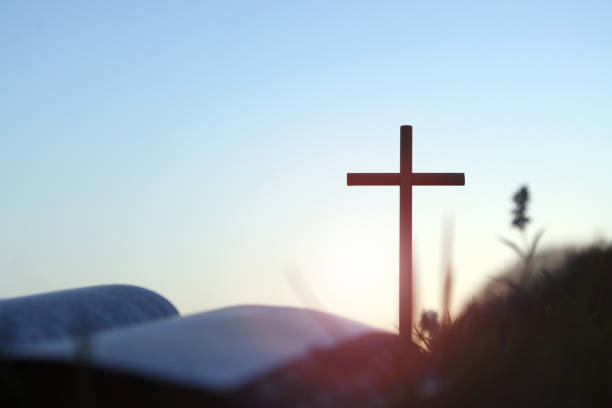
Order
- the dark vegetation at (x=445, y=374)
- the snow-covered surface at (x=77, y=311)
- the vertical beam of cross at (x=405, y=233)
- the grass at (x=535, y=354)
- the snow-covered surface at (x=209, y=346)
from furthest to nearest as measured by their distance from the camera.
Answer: the vertical beam of cross at (x=405, y=233), the snow-covered surface at (x=77, y=311), the grass at (x=535, y=354), the dark vegetation at (x=445, y=374), the snow-covered surface at (x=209, y=346)

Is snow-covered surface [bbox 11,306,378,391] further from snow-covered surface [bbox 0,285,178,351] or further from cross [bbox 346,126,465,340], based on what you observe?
cross [bbox 346,126,465,340]

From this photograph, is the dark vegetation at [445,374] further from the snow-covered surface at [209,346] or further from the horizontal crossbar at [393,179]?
the horizontal crossbar at [393,179]

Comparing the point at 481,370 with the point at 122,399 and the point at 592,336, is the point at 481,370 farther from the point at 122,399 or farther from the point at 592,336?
the point at 122,399

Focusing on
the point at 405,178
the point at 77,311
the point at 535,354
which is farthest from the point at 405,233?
the point at 535,354

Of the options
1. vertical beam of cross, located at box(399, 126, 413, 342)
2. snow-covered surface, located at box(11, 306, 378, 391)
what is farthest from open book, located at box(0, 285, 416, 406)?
vertical beam of cross, located at box(399, 126, 413, 342)

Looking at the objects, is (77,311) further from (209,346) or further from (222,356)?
(222,356)

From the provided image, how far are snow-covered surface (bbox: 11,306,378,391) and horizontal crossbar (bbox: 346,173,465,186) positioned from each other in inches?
152

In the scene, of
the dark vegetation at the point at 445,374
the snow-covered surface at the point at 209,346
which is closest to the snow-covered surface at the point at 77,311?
the snow-covered surface at the point at 209,346

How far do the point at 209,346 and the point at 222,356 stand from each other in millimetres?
136

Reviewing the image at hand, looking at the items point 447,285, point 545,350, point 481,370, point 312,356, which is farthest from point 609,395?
point 312,356

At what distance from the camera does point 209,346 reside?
2385 mm

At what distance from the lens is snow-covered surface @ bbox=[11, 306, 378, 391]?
6.73 feet

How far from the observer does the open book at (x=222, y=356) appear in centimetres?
206

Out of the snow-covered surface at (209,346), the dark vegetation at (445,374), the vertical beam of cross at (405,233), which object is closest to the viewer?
the snow-covered surface at (209,346)
